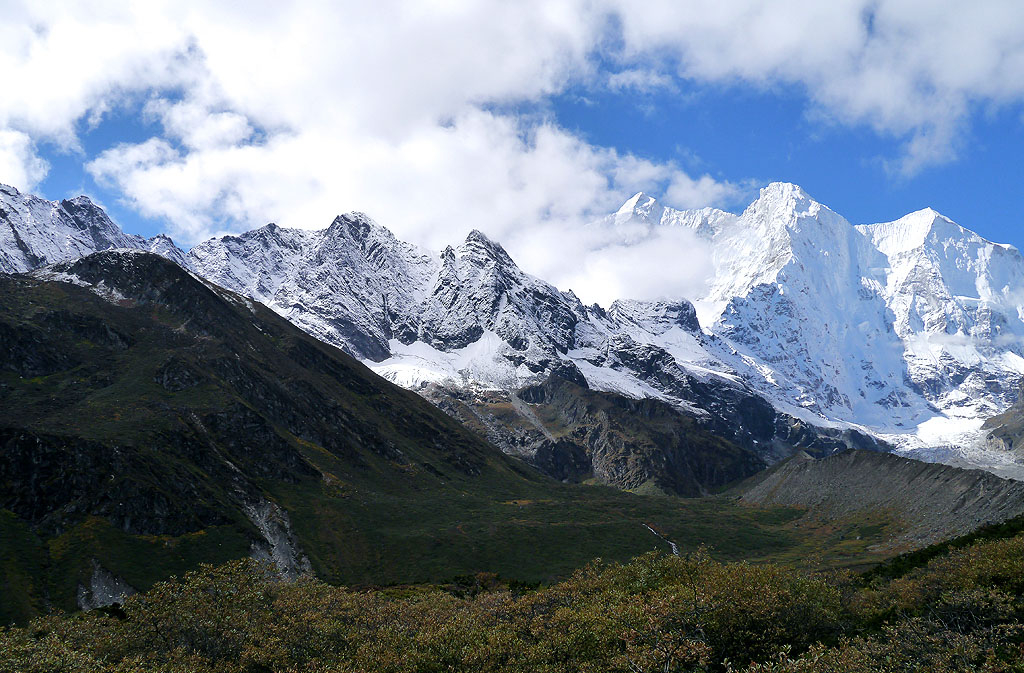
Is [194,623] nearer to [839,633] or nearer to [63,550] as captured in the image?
[839,633]

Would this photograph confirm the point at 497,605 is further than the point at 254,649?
Yes

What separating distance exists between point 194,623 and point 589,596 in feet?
140

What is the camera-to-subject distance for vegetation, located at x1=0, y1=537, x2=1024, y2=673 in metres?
58.8

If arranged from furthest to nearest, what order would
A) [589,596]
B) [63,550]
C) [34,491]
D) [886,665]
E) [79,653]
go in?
[34,491], [63,550], [589,596], [79,653], [886,665]

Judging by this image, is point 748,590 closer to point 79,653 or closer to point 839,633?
point 839,633

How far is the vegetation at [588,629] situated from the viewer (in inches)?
2314

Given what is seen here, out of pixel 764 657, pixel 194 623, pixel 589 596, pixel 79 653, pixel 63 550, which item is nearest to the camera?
pixel 79 653

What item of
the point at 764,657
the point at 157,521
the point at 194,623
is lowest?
the point at 764,657

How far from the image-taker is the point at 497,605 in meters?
88.5

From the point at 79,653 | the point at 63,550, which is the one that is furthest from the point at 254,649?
the point at 63,550

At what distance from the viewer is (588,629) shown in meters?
69.1

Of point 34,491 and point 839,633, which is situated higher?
point 34,491

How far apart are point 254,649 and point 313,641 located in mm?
7334

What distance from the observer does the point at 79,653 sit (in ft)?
205
